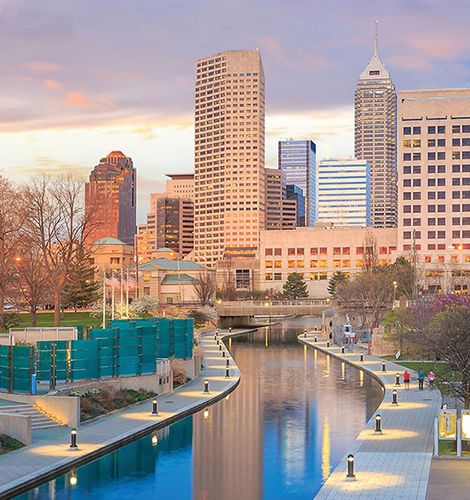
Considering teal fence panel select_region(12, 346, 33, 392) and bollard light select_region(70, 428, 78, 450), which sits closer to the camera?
bollard light select_region(70, 428, 78, 450)

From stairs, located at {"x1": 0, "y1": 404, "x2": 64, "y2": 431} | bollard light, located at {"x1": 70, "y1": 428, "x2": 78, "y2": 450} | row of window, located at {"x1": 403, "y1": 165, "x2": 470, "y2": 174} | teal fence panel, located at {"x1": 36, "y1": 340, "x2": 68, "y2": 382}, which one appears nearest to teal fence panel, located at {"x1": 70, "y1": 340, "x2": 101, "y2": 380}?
teal fence panel, located at {"x1": 36, "y1": 340, "x2": 68, "y2": 382}

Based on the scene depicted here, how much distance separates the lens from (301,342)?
3625 inches

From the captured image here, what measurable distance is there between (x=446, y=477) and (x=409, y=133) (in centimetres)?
14949

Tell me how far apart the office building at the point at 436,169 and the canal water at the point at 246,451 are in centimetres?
11927

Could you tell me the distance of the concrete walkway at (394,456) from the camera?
75.4 ft

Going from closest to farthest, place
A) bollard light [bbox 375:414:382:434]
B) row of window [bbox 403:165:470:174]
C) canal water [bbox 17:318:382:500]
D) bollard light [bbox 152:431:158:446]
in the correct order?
canal water [bbox 17:318:382:500], bollard light [bbox 152:431:158:446], bollard light [bbox 375:414:382:434], row of window [bbox 403:165:470:174]

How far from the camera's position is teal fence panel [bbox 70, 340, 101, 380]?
38.8 metres

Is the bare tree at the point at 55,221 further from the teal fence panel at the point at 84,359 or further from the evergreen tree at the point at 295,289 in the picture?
the evergreen tree at the point at 295,289

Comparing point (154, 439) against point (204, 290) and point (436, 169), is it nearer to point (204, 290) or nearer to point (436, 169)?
point (204, 290)

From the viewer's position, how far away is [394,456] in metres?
27.9

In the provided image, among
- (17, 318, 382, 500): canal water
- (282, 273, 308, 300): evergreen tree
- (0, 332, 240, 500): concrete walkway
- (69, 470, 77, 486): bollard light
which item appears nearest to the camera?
(17, 318, 382, 500): canal water

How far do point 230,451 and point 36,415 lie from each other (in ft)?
30.8

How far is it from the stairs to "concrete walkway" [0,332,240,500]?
0.65m

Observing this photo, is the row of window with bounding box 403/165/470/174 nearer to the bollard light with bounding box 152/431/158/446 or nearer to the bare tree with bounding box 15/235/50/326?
the bare tree with bounding box 15/235/50/326
